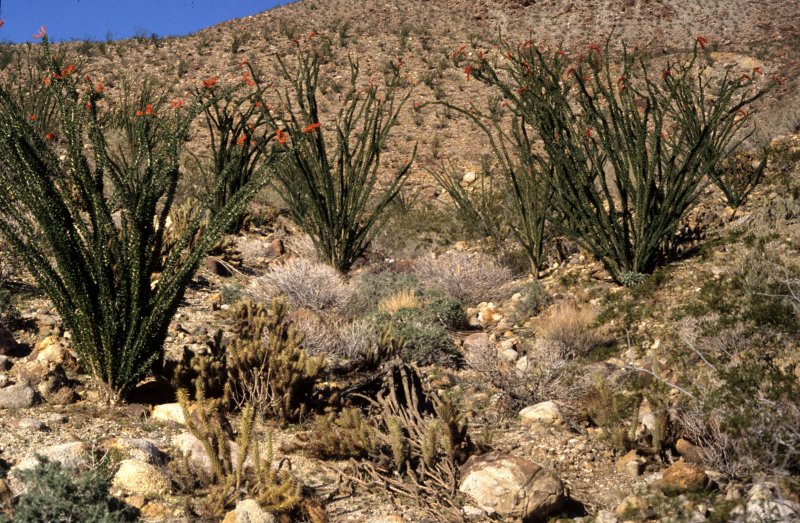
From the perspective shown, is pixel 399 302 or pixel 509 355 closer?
pixel 509 355

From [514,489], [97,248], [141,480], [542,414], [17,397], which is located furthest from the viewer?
→ [542,414]

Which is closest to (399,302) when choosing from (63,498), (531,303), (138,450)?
(531,303)

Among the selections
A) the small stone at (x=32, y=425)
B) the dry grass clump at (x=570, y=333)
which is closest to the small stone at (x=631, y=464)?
the dry grass clump at (x=570, y=333)

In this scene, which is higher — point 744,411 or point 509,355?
point 744,411

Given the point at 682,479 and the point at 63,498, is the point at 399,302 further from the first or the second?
the point at 63,498

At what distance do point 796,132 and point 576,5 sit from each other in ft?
115

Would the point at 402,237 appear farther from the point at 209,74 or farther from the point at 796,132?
the point at 209,74

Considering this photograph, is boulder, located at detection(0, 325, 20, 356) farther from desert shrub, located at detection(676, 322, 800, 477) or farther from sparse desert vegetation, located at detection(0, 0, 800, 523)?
desert shrub, located at detection(676, 322, 800, 477)

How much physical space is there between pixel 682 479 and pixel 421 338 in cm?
327

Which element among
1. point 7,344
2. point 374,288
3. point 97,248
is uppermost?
point 97,248

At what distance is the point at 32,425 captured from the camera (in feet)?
14.8

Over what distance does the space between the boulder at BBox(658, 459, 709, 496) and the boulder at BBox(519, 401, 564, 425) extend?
1085 millimetres

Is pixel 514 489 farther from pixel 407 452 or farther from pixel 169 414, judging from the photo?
pixel 169 414

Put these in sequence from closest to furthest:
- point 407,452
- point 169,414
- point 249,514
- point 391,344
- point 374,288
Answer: point 249,514, point 407,452, point 169,414, point 391,344, point 374,288
